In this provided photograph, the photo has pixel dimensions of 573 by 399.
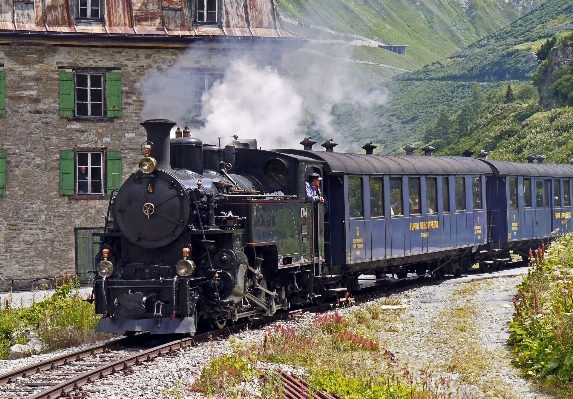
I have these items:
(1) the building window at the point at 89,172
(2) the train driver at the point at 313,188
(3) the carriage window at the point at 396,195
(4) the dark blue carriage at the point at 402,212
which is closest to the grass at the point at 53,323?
(2) the train driver at the point at 313,188

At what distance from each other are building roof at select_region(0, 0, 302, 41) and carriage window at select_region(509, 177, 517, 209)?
25.2ft

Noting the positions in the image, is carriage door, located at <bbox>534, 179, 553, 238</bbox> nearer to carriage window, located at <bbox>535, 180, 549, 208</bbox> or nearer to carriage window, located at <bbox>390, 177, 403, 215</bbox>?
carriage window, located at <bbox>535, 180, 549, 208</bbox>

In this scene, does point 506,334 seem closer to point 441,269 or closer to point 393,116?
point 441,269

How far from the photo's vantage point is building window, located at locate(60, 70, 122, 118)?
2728cm

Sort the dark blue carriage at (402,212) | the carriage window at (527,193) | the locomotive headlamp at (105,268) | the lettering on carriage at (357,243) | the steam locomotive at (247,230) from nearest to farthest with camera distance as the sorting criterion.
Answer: the steam locomotive at (247,230)
the locomotive headlamp at (105,268)
the dark blue carriage at (402,212)
the lettering on carriage at (357,243)
the carriage window at (527,193)

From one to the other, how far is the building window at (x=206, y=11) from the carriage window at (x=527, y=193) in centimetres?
1071

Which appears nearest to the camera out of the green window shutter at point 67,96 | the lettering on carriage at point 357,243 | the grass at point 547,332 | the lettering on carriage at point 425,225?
the grass at point 547,332

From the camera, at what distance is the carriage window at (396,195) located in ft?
63.6

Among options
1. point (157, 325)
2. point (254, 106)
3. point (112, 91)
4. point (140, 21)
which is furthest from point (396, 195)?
point (140, 21)

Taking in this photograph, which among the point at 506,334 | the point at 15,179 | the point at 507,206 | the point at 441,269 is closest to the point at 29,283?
the point at 15,179

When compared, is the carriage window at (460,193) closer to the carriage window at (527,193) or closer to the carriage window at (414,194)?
the carriage window at (414,194)

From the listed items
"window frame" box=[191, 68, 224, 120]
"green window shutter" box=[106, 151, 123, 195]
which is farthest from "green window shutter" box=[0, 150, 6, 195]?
"window frame" box=[191, 68, 224, 120]

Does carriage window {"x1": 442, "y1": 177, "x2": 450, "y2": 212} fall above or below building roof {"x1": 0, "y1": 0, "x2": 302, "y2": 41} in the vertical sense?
below

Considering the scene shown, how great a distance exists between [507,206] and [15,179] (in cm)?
1428
